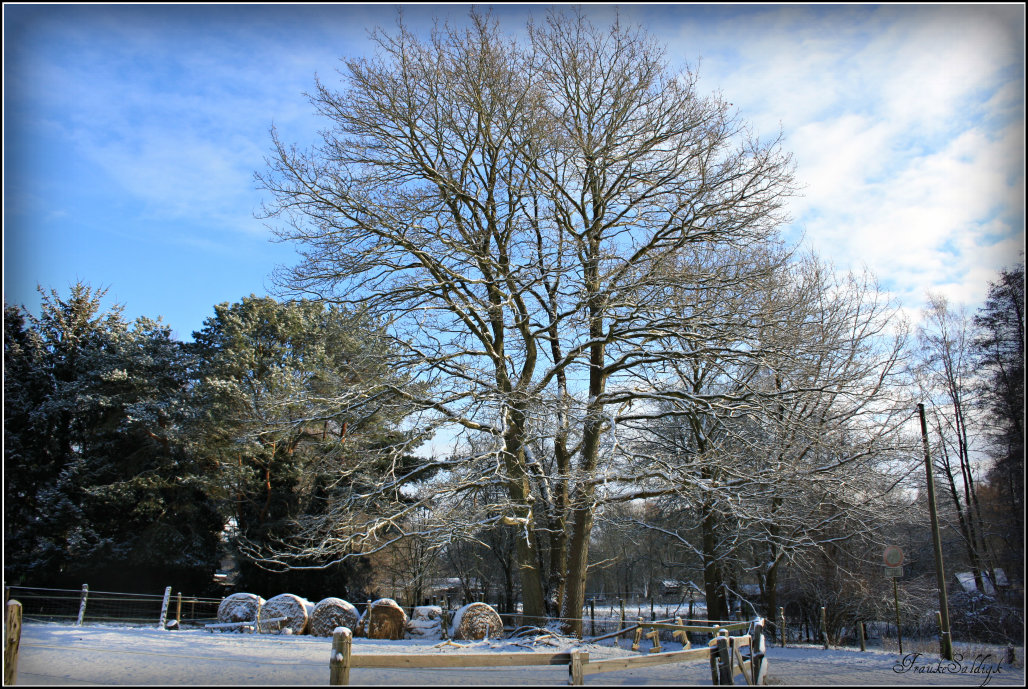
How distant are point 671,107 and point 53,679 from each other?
12.9m

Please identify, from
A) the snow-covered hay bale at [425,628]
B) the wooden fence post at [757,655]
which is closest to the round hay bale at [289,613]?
the snow-covered hay bale at [425,628]

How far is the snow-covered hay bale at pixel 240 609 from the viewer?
52.3 feet

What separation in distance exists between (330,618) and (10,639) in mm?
9884

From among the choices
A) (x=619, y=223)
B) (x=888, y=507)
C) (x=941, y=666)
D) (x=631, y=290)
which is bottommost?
(x=941, y=666)

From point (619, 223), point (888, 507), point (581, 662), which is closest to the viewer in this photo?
point (581, 662)

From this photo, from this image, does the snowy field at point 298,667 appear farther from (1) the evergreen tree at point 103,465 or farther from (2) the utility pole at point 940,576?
(1) the evergreen tree at point 103,465

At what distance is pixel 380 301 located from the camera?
13.1 meters

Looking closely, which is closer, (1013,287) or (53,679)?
(53,679)

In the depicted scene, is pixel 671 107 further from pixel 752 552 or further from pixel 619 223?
pixel 752 552

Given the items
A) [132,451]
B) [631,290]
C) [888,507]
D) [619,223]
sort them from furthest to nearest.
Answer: [132,451] → [888,507] → [619,223] → [631,290]

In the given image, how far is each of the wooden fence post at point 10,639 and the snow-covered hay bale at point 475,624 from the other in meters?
8.06

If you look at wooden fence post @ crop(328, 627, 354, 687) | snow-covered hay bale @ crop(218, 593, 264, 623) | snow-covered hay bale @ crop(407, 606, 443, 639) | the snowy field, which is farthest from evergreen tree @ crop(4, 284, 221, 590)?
wooden fence post @ crop(328, 627, 354, 687)

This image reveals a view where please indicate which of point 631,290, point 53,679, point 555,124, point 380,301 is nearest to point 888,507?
point 631,290

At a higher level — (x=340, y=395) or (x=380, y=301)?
(x=380, y=301)
